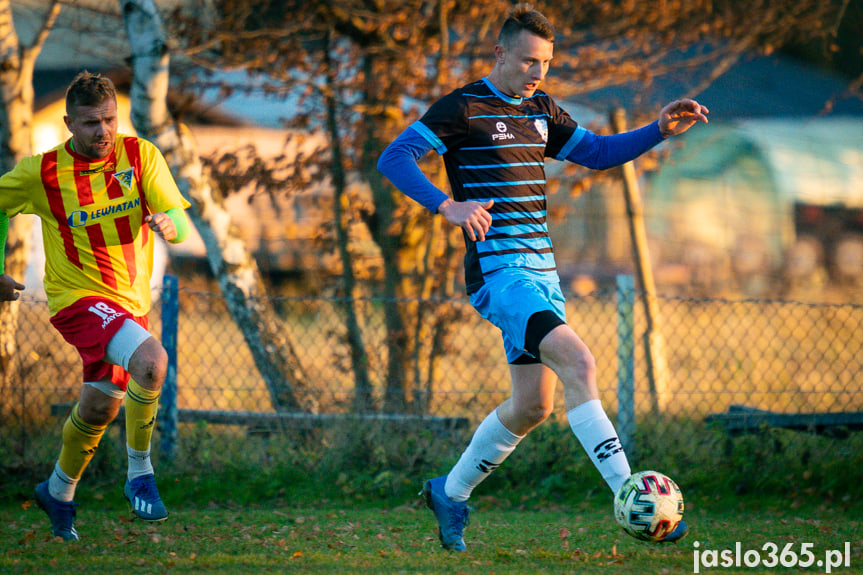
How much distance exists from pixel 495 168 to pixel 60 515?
2.80 m

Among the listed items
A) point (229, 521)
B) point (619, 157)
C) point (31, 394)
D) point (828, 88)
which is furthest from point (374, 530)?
point (828, 88)

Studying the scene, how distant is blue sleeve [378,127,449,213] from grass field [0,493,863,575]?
64.3 inches

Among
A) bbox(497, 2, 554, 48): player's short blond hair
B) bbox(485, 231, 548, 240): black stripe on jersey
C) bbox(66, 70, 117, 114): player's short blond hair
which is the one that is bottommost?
bbox(485, 231, 548, 240): black stripe on jersey

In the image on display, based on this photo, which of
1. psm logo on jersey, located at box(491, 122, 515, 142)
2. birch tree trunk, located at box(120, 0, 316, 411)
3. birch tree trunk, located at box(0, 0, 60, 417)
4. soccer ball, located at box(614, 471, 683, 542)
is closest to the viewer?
soccer ball, located at box(614, 471, 683, 542)

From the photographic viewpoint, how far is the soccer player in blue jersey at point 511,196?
12.5 feet

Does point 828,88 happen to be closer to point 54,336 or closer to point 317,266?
point 317,266

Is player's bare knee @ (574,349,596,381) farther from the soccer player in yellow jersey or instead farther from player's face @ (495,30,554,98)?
the soccer player in yellow jersey

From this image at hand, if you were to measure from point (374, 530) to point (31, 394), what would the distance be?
2.98 meters

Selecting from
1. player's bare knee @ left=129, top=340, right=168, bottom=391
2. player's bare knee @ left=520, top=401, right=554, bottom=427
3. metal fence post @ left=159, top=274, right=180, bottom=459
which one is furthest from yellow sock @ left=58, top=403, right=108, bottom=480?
player's bare knee @ left=520, top=401, right=554, bottom=427

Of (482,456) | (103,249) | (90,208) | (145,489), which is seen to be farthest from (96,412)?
(482,456)

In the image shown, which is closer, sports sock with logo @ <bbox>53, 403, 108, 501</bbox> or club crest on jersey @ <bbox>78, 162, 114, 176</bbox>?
club crest on jersey @ <bbox>78, 162, 114, 176</bbox>

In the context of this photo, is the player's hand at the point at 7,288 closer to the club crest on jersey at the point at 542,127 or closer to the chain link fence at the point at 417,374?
the chain link fence at the point at 417,374

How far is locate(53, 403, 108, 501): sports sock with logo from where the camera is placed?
459 centimetres

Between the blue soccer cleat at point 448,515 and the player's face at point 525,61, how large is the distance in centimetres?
189
